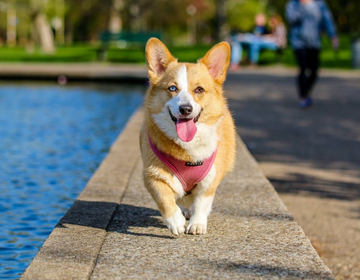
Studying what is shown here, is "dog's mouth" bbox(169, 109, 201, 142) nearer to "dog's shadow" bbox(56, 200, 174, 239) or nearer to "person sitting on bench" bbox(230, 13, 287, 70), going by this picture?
"dog's shadow" bbox(56, 200, 174, 239)

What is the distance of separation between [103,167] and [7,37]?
8485 centimetres

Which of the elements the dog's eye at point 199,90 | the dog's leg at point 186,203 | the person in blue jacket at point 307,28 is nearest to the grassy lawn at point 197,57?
the person in blue jacket at point 307,28

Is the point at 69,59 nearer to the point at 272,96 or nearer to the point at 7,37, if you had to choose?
the point at 272,96

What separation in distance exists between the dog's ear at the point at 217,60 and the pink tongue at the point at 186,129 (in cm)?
41

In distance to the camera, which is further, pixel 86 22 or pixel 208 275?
pixel 86 22

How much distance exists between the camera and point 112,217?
14.9 feet

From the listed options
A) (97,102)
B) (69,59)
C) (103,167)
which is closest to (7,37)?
(69,59)

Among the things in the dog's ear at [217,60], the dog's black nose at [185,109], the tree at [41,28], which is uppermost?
the dog's ear at [217,60]

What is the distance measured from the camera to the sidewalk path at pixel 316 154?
17.5 ft

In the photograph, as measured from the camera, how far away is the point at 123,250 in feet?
12.3

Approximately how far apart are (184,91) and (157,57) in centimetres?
41

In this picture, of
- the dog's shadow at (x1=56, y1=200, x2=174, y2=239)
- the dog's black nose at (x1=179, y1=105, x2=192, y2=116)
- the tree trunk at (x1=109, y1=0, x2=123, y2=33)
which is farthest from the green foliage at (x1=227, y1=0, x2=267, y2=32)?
the dog's black nose at (x1=179, y1=105, x2=192, y2=116)

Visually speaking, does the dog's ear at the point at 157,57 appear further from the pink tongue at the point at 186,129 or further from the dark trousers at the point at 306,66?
the dark trousers at the point at 306,66

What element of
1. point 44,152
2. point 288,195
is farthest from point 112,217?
point 44,152
